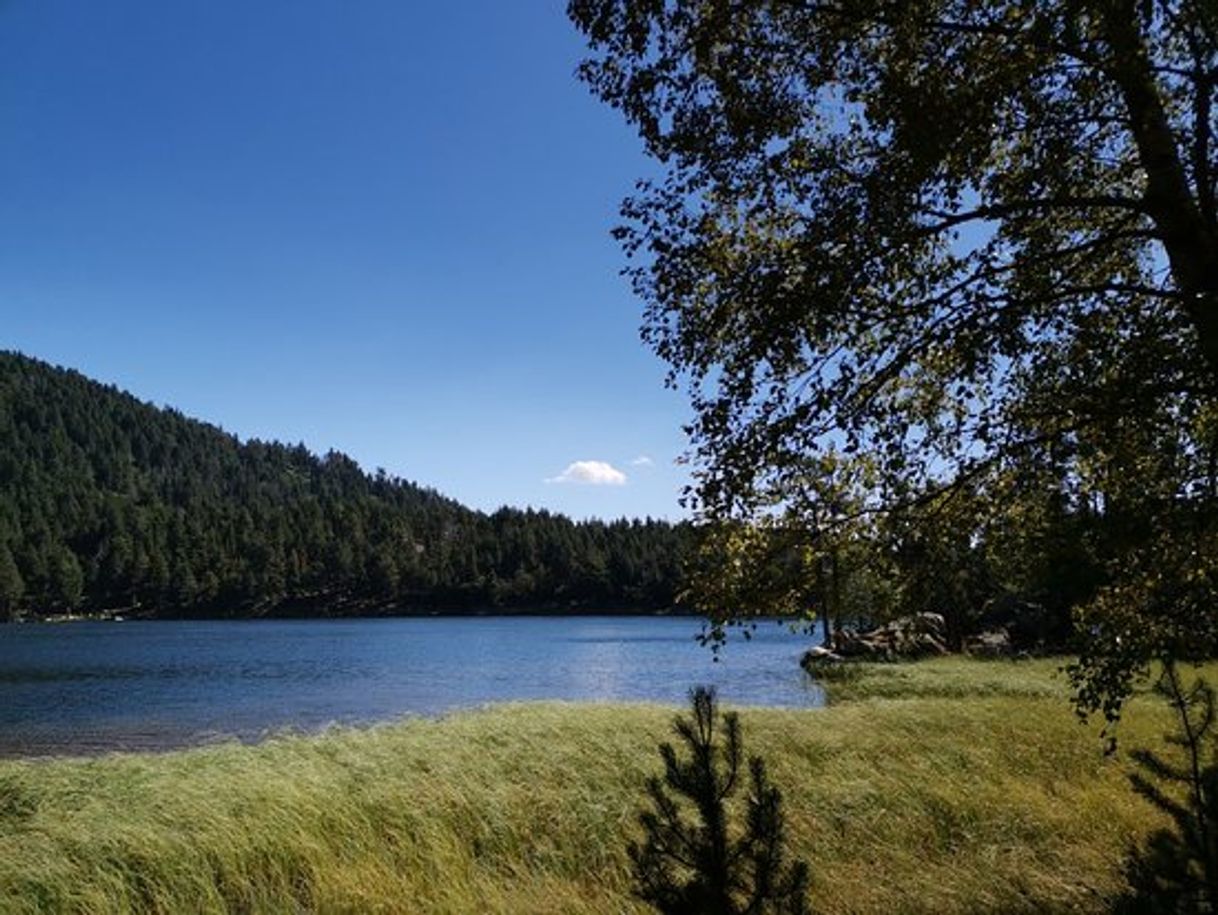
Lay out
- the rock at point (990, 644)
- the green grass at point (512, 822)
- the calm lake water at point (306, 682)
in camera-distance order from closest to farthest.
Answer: the green grass at point (512, 822) < the calm lake water at point (306, 682) < the rock at point (990, 644)

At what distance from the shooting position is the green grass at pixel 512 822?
9.67 metres

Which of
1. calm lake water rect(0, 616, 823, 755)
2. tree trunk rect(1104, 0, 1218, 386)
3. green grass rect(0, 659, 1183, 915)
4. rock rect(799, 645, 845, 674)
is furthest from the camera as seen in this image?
rock rect(799, 645, 845, 674)

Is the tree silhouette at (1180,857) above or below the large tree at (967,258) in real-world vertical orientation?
below

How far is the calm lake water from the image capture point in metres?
35.1

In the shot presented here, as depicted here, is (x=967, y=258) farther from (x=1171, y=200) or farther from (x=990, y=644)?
(x=990, y=644)

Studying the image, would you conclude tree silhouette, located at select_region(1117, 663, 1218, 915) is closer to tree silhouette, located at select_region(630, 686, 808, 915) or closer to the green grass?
the green grass

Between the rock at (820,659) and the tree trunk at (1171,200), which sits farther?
the rock at (820,659)

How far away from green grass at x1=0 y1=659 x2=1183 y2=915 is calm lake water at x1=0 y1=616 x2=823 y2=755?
6272 mm

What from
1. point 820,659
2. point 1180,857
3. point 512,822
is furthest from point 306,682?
point 1180,857

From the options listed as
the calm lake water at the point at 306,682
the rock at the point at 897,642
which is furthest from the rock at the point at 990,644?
the calm lake water at the point at 306,682

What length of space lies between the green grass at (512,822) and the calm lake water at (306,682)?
627 centimetres

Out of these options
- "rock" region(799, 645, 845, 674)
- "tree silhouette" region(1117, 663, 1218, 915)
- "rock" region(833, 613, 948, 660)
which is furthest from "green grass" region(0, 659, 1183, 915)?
"rock" region(799, 645, 845, 674)

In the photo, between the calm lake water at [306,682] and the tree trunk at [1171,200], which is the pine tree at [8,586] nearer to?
the calm lake water at [306,682]

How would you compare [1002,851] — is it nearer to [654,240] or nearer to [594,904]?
[594,904]
